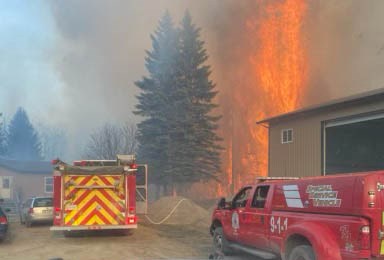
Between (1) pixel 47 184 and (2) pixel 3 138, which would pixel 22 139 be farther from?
(1) pixel 47 184

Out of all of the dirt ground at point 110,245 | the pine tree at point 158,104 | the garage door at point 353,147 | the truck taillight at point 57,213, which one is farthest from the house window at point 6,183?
the garage door at point 353,147

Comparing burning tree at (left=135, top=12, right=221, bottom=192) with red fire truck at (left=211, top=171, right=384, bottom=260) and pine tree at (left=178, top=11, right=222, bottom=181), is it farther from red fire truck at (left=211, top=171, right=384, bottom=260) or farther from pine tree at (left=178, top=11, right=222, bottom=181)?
red fire truck at (left=211, top=171, right=384, bottom=260)

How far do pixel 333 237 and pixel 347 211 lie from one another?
1.43ft

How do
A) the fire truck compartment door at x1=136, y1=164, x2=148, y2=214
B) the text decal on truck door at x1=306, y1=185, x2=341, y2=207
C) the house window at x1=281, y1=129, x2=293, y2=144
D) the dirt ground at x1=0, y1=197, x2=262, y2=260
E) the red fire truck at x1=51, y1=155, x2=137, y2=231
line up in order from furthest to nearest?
the house window at x1=281, y1=129, x2=293, y2=144 → the fire truck compartment door at x1=136, y1=164, x2=148, y2=214 → the red fire truck at x1=51, y1=155, x2=137, y2=231 → the dirt ground at x1=0, y1=197, x2=262, y2=260 → the text decal on truck door at x1=306, y1=185, x2=341, y2=207

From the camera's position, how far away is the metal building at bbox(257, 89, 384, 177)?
1955cm

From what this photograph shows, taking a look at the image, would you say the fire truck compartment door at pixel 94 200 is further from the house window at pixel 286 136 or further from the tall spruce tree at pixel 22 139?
the tall spruce tree at pixel 22 139

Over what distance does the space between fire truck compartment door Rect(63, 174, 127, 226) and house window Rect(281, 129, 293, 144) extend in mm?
10534

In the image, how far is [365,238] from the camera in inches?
260

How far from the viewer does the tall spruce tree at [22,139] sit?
254 feet

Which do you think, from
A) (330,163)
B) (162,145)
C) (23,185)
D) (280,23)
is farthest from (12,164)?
(330,163)

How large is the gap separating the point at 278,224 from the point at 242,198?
7.74 ft

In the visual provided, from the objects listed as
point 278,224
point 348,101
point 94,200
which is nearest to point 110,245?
point 94,200

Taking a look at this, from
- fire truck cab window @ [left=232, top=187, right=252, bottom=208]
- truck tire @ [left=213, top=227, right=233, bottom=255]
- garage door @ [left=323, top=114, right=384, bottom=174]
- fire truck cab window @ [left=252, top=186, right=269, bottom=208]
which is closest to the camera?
fire truck cab window @ [left=252, top=186, right=269, bottom=208]

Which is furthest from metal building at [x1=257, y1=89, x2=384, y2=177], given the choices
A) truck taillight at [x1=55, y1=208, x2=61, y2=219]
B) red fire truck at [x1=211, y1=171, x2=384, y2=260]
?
truck taillight at [x1=55, y1=208, x2=61, y2=219]
